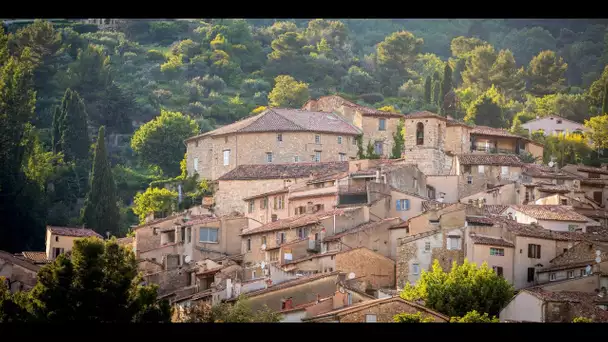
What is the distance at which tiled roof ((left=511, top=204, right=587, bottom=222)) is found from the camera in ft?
90.8

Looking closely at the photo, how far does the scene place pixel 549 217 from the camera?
2766 cm

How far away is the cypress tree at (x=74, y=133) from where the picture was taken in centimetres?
4184

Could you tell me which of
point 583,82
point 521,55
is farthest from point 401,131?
point 521,55

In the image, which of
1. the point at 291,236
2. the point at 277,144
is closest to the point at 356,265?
the point at 291,236

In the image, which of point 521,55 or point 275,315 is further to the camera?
point 521,55

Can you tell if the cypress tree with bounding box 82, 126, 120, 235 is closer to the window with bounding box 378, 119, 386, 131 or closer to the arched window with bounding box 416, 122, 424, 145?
the window with bounding box 378, 119, 386, 131

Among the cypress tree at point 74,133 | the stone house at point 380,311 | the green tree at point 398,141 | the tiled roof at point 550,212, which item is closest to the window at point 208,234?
the tiled roof at point 550,212

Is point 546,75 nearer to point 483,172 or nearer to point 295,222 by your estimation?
point 483,172

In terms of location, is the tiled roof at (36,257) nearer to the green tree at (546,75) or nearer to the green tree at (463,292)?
the green tree at (463,292)

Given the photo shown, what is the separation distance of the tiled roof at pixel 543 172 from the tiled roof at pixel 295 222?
656 centimetres

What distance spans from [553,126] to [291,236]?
2236 centimetres
